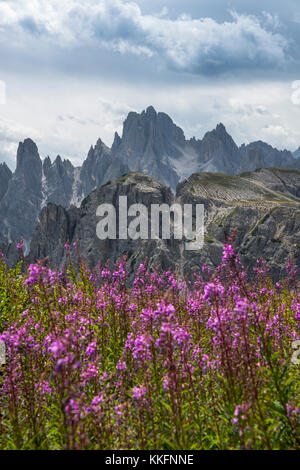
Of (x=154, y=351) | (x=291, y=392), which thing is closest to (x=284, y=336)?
(x=291, y=392)

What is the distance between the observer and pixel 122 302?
375 inches

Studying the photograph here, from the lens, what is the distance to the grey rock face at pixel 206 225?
11150cm

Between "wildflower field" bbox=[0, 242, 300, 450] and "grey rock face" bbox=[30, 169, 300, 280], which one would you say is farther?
"grey rock face" bbox=[30, 169, 300, 280]

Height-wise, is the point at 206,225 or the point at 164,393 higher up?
the point at 206,225

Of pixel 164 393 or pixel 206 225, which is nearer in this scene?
pixel 164 393

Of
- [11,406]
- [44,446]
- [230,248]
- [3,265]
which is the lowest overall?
[44,446]

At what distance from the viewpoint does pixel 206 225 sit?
12862 cm

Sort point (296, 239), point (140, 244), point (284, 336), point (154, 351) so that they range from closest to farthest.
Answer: point (154, 351), point (284, 336), point (296, 239), point (140, 244)

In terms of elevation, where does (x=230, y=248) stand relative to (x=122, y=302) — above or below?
above

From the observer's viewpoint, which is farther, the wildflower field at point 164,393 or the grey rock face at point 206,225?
the grey rock face at point 206,225

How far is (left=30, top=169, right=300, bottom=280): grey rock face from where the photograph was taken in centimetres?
11150

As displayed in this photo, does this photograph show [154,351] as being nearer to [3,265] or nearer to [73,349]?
[73,349]
